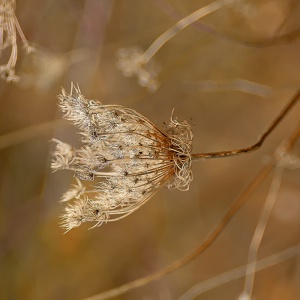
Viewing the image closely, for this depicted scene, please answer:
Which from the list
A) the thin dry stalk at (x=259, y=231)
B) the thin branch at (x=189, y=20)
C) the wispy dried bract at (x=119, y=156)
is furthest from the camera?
the thin dry stalk at (x=259, y=231)

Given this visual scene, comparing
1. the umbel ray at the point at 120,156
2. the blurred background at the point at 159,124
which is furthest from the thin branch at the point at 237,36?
the umbel ray at the point at 120,156

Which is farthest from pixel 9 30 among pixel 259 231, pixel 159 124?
pixel 259 231

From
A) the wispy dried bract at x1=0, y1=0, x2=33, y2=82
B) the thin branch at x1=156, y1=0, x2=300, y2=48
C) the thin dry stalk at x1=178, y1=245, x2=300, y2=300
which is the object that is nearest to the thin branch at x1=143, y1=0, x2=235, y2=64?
the thin branch at x1=156, y1=0, x2=300, y2=48

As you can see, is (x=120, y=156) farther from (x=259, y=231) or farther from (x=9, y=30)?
(x=259, y=231)

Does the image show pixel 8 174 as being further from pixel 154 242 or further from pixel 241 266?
pixel 241 266

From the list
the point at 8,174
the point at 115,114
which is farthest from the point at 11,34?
the point at 8,174

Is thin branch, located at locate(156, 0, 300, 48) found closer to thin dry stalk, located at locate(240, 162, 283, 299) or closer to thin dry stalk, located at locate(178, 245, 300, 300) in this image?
thin dry stalk, located at locate(240, 162, 283, 299)

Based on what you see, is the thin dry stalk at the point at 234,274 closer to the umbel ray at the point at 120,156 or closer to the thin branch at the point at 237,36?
the thin branch at the point at 237,36
